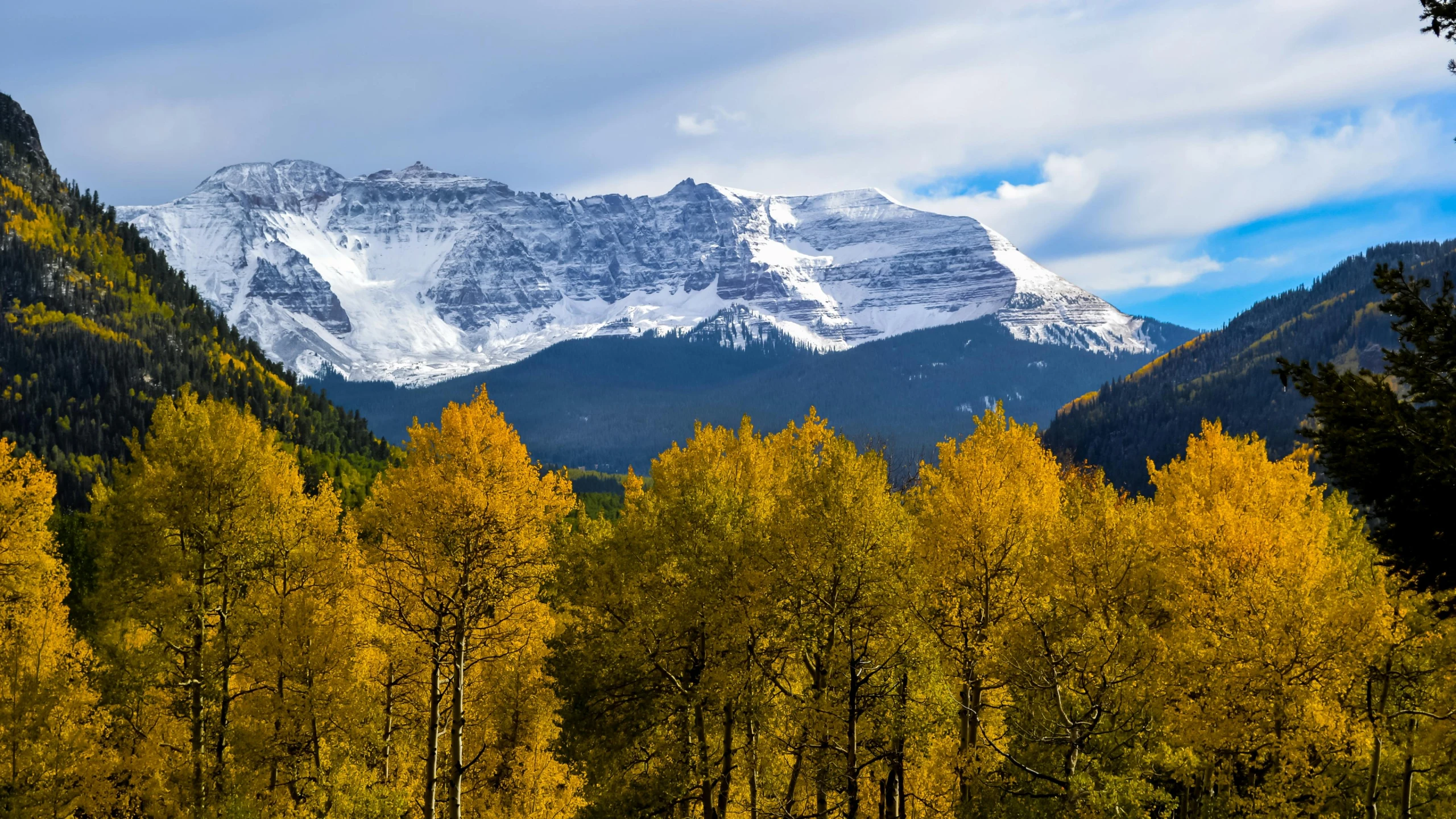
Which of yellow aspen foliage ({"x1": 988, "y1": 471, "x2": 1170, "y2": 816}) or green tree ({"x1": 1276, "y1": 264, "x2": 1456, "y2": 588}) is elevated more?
green tree ({"x1": 1276, "y1": 264, "x2": 1456, "y2": 588})

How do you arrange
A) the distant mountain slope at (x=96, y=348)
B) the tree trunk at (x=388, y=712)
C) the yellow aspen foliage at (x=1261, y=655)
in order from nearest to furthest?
1. the yellow aspen foliage at (x=1261, y=655)
2. the tree trunk at (x=388, y=712)
3. the distant mountain slope at (x=96, y=348)

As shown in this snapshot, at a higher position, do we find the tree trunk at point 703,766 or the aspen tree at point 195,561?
the aspen tree at point 195,561

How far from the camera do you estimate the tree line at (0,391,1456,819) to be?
22531 millimetres

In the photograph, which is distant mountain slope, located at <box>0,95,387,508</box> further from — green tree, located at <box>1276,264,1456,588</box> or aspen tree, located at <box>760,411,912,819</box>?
green tree, located at <box>1276,264,1456,588</box>

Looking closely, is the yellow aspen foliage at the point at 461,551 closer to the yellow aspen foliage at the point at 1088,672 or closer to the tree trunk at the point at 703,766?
the tree trunk at the point at 703,766

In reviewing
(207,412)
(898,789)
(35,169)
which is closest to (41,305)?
(35,169)

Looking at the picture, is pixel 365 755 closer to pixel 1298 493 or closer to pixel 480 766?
pixel 480 766

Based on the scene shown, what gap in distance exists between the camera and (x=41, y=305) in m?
156

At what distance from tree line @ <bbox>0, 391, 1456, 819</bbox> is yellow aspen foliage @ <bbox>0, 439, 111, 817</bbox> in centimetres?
11

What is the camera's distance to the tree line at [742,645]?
887 inches

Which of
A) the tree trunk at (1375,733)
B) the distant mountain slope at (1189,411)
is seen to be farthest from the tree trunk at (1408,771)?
the distant mountain slope at (1189,411)

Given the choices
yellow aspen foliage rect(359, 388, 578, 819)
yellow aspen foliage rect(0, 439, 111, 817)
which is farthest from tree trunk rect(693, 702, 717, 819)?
yellow aspen foliage rect(0, 439, 111, 817)

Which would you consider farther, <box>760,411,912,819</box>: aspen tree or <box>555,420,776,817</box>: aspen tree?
<box>555,420,776,817</box>: aspen tree

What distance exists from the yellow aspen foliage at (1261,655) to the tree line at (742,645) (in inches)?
3.7
